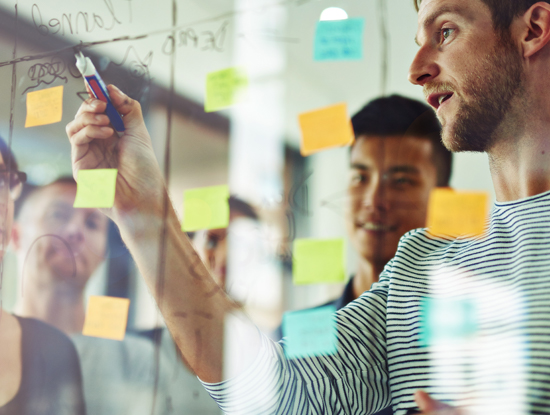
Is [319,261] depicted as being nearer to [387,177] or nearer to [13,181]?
[387,177]

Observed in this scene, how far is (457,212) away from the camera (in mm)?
746

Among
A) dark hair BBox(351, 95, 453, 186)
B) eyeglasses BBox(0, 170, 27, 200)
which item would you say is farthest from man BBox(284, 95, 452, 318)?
eyeglasses BBox(0, 170, 27, 200)

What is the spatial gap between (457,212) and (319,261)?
241 millimetres

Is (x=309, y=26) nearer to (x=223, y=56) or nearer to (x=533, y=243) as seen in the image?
(x=223, y=56)

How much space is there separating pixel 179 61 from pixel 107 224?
37cm

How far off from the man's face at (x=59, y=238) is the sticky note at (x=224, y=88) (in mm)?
344

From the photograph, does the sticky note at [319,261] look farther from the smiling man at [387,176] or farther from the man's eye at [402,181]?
the man's eye at [402,181]

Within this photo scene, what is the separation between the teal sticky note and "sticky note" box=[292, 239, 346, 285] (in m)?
0.16

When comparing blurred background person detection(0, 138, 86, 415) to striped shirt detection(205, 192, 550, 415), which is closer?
striped shirt detection(205, 192, 550, 415)

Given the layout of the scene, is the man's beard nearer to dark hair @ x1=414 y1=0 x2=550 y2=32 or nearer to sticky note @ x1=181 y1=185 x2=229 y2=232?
dark hair @ x1=414 y1=0 x2=550 y2=32

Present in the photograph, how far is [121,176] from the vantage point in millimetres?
833

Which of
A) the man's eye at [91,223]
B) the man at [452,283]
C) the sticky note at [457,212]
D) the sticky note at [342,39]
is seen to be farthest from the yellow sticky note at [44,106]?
the sticky note at [457,212]

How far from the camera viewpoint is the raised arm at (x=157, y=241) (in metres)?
0.69

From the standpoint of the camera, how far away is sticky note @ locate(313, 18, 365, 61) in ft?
2.62
